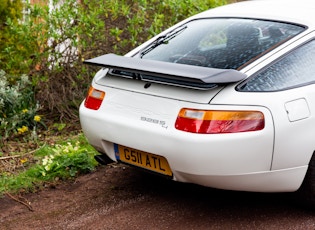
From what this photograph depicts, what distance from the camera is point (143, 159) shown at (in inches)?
163

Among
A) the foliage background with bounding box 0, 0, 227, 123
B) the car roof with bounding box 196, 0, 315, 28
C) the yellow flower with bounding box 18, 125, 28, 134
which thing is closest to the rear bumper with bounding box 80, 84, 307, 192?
the car roof with bounding box 196, 0, 315, 28

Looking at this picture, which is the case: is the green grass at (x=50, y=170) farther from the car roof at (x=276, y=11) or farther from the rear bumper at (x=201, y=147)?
the car roof at (x=276, y=11)

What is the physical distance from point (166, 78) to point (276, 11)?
3.70 feet

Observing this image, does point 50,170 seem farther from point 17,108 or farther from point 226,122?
point 226,122

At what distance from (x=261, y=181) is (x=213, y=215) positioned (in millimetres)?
607

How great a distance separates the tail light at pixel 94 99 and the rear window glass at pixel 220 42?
519mm

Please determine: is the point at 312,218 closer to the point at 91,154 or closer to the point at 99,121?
the point at 99,121

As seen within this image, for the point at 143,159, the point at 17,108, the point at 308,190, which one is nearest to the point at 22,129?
the point at 17,108

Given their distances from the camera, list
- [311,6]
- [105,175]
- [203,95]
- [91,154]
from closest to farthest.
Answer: [203,95] < [311,6] < [105,175] < [91,154]

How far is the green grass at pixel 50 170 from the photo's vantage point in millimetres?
5020

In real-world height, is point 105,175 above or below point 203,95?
below

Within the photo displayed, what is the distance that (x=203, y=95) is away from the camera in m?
3.86

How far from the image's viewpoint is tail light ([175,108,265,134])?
12.3 feet

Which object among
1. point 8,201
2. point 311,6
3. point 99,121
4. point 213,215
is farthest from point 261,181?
point 8,201
